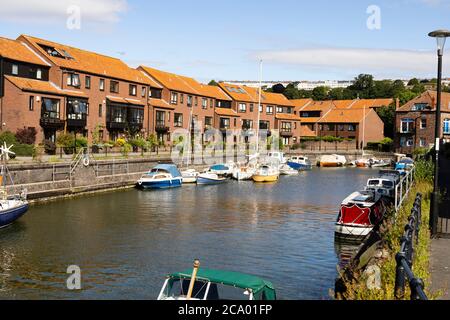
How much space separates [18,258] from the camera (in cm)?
2425

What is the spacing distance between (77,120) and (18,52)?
33.3 ft

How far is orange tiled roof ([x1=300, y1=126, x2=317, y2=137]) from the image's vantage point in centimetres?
12106

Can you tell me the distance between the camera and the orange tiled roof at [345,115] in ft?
375

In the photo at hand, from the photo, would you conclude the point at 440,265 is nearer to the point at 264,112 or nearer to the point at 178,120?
the point at 178,120

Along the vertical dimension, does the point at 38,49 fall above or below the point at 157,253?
above

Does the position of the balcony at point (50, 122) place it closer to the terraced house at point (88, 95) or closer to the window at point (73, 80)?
the terraced house at point (88, 95)

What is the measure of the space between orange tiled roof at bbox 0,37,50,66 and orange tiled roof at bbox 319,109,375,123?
238 feet

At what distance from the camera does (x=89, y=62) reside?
232 ft

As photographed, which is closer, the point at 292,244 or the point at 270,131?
the point at 292,244

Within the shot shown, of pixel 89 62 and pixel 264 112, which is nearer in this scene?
pixel 89 62

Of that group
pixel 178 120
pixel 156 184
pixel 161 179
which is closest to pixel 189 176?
pixel 161 179

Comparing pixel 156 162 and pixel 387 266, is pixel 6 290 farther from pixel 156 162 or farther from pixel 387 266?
pixel 156 162
